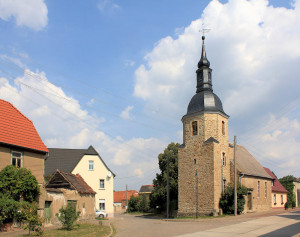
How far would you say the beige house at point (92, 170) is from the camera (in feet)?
126

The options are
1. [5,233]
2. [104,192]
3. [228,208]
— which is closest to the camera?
[5,233]

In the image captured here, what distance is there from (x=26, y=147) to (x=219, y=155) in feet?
68.4

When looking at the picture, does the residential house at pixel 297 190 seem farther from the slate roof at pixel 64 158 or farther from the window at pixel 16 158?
the window at pixel 16 158

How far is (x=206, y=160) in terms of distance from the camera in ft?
108

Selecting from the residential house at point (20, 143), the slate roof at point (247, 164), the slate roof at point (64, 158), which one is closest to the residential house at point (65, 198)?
the residential house at point (20, 143)

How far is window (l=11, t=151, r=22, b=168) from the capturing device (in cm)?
1971

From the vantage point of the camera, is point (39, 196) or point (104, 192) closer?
point (39, 196)

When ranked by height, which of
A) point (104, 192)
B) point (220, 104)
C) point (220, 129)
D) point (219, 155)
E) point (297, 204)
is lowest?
point (297, 204)

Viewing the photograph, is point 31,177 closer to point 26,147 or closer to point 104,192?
point 26,147

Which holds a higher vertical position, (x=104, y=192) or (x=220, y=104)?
(x=220, y=104)

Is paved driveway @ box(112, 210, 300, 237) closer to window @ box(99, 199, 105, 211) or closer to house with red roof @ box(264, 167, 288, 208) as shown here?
window @ box(99, 199, 105, 211)

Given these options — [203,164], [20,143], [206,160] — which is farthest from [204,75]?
[20,143]

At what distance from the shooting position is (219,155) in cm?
3312

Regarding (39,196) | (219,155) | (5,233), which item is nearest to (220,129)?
(219,155)
